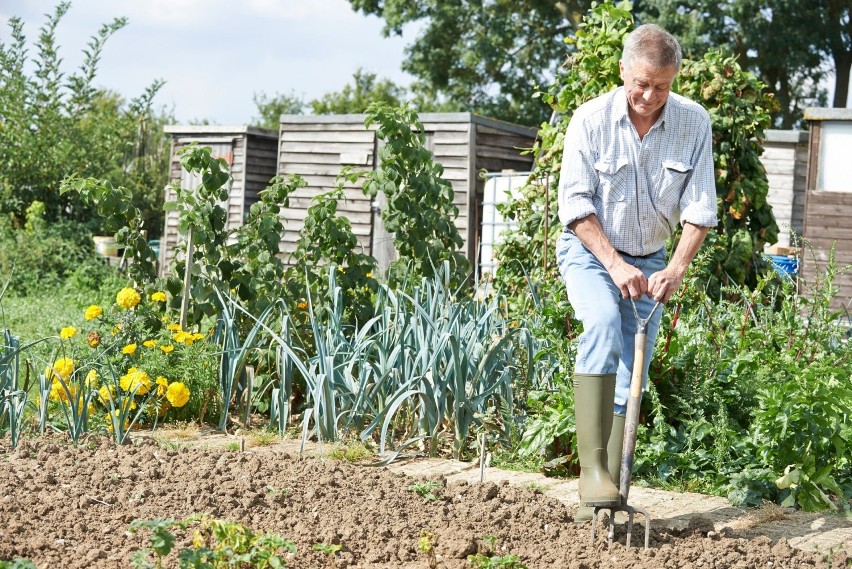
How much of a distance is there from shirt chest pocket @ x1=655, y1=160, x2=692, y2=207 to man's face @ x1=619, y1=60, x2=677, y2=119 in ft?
0.64

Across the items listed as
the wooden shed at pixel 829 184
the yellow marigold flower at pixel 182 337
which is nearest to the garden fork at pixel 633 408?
the yellow marigold flower at pixel 182 337

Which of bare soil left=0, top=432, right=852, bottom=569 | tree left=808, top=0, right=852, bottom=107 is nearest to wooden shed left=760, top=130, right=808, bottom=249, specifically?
tree left=808, top=0, right=852, bottom=107

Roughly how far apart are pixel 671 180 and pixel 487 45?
18.3 m

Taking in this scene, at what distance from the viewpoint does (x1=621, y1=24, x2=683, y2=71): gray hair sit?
2.98 meters

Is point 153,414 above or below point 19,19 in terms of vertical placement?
below

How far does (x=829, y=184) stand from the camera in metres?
10.4

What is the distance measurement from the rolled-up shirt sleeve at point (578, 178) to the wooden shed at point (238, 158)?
12.4 metres

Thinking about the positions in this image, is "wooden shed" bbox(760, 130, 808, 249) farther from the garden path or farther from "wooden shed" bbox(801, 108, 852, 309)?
the garden path

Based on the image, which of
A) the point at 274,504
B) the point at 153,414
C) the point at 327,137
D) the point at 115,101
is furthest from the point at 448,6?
the point at 274,504

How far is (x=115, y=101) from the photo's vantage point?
27.9 meters

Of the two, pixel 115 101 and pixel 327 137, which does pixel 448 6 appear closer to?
pixel 327 137

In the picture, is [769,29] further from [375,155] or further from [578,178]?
[578,178]

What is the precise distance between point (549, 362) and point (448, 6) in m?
18.1

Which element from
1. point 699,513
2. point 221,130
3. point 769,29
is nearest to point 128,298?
point 699,513
